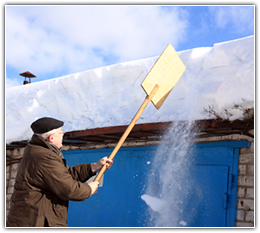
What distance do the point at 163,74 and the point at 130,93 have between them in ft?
6.40

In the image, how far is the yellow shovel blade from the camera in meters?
3.02

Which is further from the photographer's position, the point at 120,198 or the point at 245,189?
the point at 120,198

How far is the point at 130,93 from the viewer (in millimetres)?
5059

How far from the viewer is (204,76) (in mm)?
4254

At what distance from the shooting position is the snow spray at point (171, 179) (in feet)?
13.5

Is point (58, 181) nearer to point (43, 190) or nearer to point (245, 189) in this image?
point (43, 190)

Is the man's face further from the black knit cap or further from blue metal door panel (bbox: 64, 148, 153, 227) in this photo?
blue metal door panel (bbox: 64, 148, 153, 227)

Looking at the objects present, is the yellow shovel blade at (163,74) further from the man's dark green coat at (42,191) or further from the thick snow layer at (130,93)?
the man's dark green coat at (42,191)

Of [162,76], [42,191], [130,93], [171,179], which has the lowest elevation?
[42,191]

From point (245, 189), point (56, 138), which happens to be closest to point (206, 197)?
point (245, 189)

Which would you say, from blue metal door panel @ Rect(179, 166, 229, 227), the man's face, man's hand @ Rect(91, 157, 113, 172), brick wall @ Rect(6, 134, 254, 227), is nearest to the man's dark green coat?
the man's face

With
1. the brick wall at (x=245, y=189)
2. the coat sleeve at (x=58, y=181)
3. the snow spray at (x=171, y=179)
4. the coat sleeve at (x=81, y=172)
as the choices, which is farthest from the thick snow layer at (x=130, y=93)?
the coat sleeve at (x=58, y=181)

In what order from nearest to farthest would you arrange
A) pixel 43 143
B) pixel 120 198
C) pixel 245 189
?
pixel 43 143 → pixel 245 189 → pixel 120 198

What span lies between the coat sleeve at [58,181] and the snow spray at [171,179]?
6.91 feet
